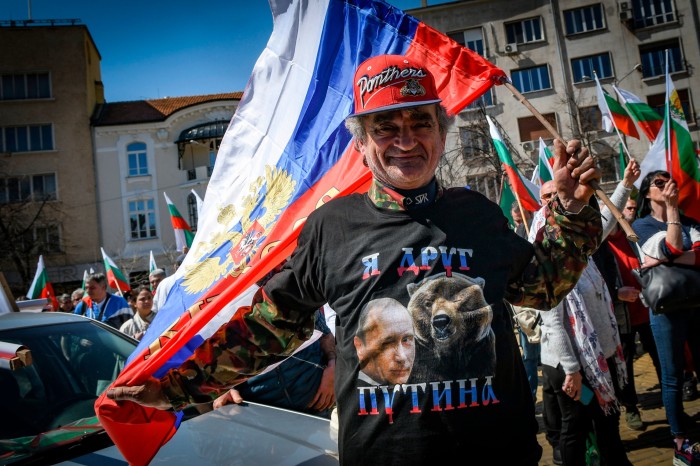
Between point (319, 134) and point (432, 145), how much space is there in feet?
2.50

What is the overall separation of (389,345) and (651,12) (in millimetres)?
38735

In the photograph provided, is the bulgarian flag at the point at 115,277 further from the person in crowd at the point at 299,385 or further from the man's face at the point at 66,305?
the person in crowd at the point at 299,385

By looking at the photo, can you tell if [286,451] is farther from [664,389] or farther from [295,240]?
[664,389]

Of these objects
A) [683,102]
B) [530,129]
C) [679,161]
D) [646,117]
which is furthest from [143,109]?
[679,161]

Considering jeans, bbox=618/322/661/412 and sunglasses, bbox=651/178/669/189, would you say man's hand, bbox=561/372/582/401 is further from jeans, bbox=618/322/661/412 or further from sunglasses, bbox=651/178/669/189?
sunglasses, bbox=651/178/669/189

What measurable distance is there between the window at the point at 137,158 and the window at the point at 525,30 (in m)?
24.0

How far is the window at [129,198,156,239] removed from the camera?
32.1m

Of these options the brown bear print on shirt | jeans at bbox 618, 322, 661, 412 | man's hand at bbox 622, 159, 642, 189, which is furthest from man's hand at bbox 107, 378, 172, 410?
jeans at bbox 618, 322, 661, 412

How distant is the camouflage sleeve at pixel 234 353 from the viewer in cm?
208

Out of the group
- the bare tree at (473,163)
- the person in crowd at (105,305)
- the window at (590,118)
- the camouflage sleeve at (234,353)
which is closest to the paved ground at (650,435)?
the camouflage sleeve at (234,353)

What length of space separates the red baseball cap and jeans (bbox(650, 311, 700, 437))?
3.42 m

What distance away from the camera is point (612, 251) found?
539 centimetres

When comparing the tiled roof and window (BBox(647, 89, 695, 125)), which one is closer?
window (BBox(647, 89, 695, 125))

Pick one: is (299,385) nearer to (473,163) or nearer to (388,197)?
(388,197)
